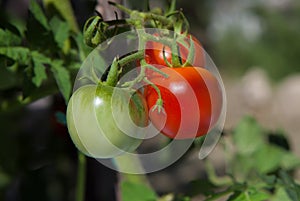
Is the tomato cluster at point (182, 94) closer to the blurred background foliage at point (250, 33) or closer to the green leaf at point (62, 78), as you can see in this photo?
the green leaf at point (62, 78)

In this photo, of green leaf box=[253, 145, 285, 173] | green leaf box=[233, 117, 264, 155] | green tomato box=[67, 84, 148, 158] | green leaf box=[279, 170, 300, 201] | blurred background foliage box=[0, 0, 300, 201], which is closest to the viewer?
green tomato box=[67, 84, 148, 158]

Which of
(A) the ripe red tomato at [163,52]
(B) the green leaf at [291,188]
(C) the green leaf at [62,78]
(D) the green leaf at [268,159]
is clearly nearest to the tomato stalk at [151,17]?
(A) the ripe red tomato at [163,52]

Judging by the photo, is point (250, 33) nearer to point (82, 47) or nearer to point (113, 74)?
point (82, 47)

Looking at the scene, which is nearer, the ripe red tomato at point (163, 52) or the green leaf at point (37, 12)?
the ripe red tomato at point (163, 52)

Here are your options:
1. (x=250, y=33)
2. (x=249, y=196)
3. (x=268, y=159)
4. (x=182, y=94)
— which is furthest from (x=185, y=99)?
(x=250, y=33)

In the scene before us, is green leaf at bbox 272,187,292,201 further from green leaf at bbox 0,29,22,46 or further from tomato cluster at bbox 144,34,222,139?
green leaf at bbox 0,29,22,46

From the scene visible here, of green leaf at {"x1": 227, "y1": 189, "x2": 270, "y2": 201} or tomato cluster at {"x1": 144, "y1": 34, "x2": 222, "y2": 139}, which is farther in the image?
green leaf at {"x1": 227, "y1": 189, "x2": 270, "y2": 201}

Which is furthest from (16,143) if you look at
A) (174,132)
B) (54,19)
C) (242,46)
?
(242,46)

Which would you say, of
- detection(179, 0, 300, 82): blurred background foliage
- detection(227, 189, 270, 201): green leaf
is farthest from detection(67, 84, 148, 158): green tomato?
detection(179, 0, 300, 82): blurred background foliage
